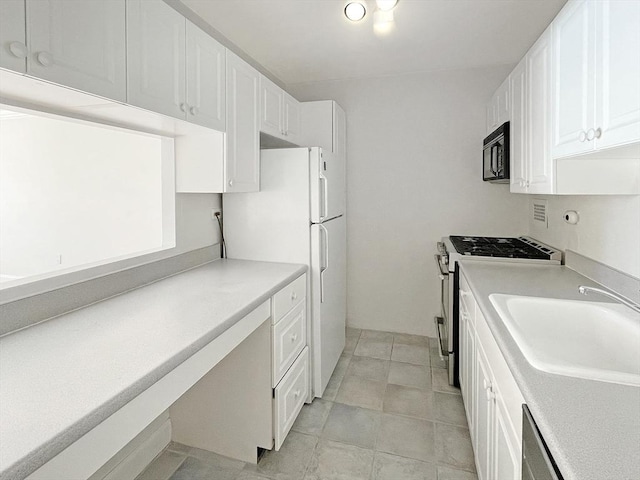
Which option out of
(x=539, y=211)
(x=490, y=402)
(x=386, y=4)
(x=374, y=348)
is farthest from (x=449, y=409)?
(x=386, y=4)

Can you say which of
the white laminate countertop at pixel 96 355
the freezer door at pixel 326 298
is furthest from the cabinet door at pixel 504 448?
the freezer door at pixel 326 298

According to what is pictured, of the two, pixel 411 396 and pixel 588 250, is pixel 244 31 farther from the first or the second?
pixel 411 396

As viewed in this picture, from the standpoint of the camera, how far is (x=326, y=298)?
2.43m

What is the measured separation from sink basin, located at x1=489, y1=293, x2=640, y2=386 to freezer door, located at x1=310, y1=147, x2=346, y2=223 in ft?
3.70

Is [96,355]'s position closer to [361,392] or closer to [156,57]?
[156,57]

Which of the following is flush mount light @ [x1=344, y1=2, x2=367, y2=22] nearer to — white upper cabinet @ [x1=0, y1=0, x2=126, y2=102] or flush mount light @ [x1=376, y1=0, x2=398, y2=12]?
flush mount light @ [x1=376, y1=0, x2=398, y2=12]

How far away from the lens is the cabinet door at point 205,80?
157 cm

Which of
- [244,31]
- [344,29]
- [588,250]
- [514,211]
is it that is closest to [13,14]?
[244,31]

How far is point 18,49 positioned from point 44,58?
0.20ft

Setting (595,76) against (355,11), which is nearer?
(595,76)

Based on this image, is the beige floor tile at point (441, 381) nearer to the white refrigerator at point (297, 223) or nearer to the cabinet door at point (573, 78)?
the white refrigerator at point (297, 223)

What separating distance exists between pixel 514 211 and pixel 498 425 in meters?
2.32

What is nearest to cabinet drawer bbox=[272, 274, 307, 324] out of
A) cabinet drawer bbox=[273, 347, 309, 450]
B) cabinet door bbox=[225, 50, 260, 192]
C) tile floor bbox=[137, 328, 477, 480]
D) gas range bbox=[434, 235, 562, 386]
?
cabinet drawer bbox=[273, 347, 309, 450]

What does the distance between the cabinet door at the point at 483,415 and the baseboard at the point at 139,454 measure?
159cm
